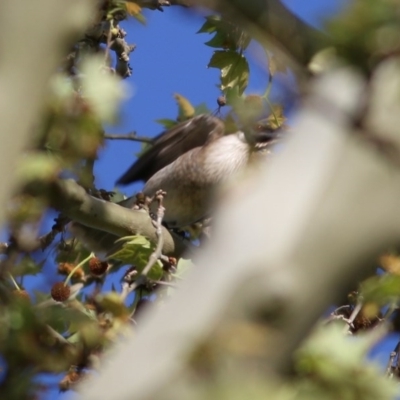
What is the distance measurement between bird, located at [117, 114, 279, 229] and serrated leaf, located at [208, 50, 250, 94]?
2300 millimetres

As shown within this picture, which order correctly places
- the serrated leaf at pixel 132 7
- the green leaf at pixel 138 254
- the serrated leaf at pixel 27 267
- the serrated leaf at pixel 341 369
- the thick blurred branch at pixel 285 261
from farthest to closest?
the green leaf at pixel 138 254 → the serrated leaf at pixel 132 7 → the serrated leaf at pixel 27 267 → the serrated leaf at pixel 341 369 → the thick blurred branch at pixel 285 261

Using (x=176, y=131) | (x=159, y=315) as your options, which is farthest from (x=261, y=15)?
(x=176, y=131)

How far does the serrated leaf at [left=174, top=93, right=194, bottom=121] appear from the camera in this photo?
5.71 meters

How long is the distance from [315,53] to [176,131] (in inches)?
164

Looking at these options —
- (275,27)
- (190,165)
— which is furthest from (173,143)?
(275,27)

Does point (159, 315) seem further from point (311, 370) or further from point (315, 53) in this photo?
point (315, 53)

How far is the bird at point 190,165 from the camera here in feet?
19.5

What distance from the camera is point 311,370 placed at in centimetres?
159

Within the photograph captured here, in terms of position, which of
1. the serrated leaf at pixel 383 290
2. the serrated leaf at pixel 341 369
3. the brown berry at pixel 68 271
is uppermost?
the serrated leaf at pixel 383 290

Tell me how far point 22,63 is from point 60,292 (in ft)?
6.41

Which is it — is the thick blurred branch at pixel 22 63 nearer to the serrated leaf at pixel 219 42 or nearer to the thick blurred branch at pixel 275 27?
the thick blurred branch at pixel 275 27

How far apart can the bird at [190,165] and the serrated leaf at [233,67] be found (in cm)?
230

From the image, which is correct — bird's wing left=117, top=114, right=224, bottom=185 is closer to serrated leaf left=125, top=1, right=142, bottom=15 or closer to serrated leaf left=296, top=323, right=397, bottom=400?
serrated leaf left=125, top=1, right=142, bottom=15

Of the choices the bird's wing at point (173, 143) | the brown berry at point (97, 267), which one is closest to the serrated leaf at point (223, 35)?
the brown berry at point (97, 267)
